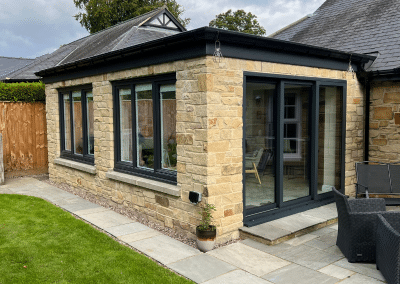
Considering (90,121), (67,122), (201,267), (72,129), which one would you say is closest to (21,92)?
(67,122)

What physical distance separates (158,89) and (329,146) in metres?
3.65

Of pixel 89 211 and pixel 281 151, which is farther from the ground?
pixel 281 151

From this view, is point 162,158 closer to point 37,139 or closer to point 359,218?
point 359,218

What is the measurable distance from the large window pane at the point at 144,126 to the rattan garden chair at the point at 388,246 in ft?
13.0

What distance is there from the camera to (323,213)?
21.5 ft

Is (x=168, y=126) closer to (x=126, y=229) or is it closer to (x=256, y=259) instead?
(x=126, y=229)

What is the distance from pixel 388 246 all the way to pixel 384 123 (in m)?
4.50

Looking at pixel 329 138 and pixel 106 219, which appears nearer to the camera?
pixel 106 219

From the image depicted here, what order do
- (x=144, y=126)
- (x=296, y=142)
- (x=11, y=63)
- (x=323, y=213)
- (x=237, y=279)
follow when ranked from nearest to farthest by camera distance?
(x=237, y=279), (x=323, y=213), (x=296, y=142), (x=144, y=126), (x=11, y=63)

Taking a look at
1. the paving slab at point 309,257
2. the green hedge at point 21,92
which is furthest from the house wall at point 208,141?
the green hedge at point 21,92

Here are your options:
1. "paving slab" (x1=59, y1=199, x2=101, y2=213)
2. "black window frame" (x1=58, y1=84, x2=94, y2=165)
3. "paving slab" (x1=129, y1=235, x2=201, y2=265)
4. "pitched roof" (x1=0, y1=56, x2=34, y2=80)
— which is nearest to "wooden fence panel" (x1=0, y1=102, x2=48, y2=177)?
"black window frame" (x1=58, y1=84, x2=94, y2=165)

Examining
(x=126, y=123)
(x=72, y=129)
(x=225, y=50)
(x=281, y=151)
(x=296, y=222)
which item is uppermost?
(x=225, y=50)

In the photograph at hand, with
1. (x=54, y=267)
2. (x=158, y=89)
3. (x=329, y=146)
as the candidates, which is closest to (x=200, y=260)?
(x=54, y=267)

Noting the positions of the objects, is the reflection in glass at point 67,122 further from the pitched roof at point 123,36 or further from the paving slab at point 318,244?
the paving slab at point 318,244
